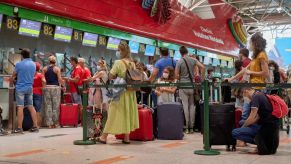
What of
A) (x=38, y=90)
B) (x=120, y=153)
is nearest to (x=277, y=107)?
(x=120, y=153)

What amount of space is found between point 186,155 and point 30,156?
1.80m

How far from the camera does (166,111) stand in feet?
19.8

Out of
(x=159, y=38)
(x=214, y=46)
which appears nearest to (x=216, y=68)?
(x=214, y=46)

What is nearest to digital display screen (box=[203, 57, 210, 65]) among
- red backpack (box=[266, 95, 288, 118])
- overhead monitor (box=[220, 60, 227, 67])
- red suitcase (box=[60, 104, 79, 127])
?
overhead monitor (box=[220, 60, 227, 67])

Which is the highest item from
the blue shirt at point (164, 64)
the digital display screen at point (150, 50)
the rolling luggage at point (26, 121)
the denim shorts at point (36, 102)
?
the digital display screen at point (150, 50)

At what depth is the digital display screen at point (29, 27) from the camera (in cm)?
822

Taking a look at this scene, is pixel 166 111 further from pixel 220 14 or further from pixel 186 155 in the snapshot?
pixel 220 14

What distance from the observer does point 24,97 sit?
7.30 metres

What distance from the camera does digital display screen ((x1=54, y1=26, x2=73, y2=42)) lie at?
9137 millimetres

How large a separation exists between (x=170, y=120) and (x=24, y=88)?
2.89 metres

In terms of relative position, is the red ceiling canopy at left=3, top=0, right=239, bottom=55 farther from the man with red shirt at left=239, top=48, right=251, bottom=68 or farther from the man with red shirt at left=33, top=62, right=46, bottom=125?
the man with red shirt at left=239, top=48, right=251, bottom=68

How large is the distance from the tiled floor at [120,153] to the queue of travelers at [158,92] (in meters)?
0.31

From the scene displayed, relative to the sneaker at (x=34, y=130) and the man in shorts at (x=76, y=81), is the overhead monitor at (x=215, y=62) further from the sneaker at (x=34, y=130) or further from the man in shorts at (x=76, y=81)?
the sneaker at (x=34, y=130)

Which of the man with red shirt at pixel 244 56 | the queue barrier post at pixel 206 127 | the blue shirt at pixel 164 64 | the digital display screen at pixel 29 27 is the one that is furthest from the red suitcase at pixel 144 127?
the digital display screen at pixel 29 27
